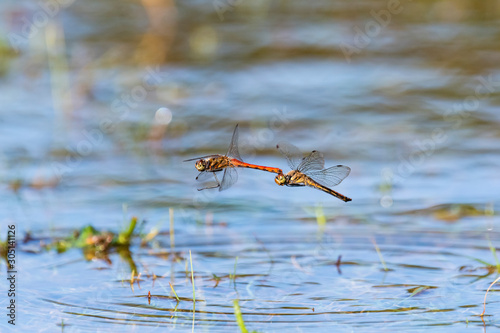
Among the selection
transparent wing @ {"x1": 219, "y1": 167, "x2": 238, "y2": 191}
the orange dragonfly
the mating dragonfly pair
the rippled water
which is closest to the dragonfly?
the mating dragonfly pair

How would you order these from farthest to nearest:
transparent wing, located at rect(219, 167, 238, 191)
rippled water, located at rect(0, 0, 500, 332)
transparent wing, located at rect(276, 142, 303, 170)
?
transparent wing, located at rect(276, 142, 303, 170), transparent wing, located at rect(219, 167, 238, 191), rippled water, located at rect(0, 0, 500, 332)

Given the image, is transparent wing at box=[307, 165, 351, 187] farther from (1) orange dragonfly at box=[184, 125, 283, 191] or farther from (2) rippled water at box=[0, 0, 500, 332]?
(2) rippled water at box=[0, 0, 500, 332]

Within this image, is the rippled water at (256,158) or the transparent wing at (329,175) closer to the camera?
the rippled water at (256,158)

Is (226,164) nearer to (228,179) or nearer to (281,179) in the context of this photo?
(228,179)

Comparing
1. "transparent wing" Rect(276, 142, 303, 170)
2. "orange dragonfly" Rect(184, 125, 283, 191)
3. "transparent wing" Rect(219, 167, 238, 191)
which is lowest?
"transparent wing" Rect(219, 167, 238, 191)

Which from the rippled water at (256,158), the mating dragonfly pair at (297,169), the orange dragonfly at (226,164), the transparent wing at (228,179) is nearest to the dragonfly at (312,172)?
the mating dragonfly pair at (297,169)

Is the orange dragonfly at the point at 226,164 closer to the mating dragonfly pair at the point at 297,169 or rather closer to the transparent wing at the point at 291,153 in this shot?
the mating dragonfly pair at the point at 297,169

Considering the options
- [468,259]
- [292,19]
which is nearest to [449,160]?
[468,259]
